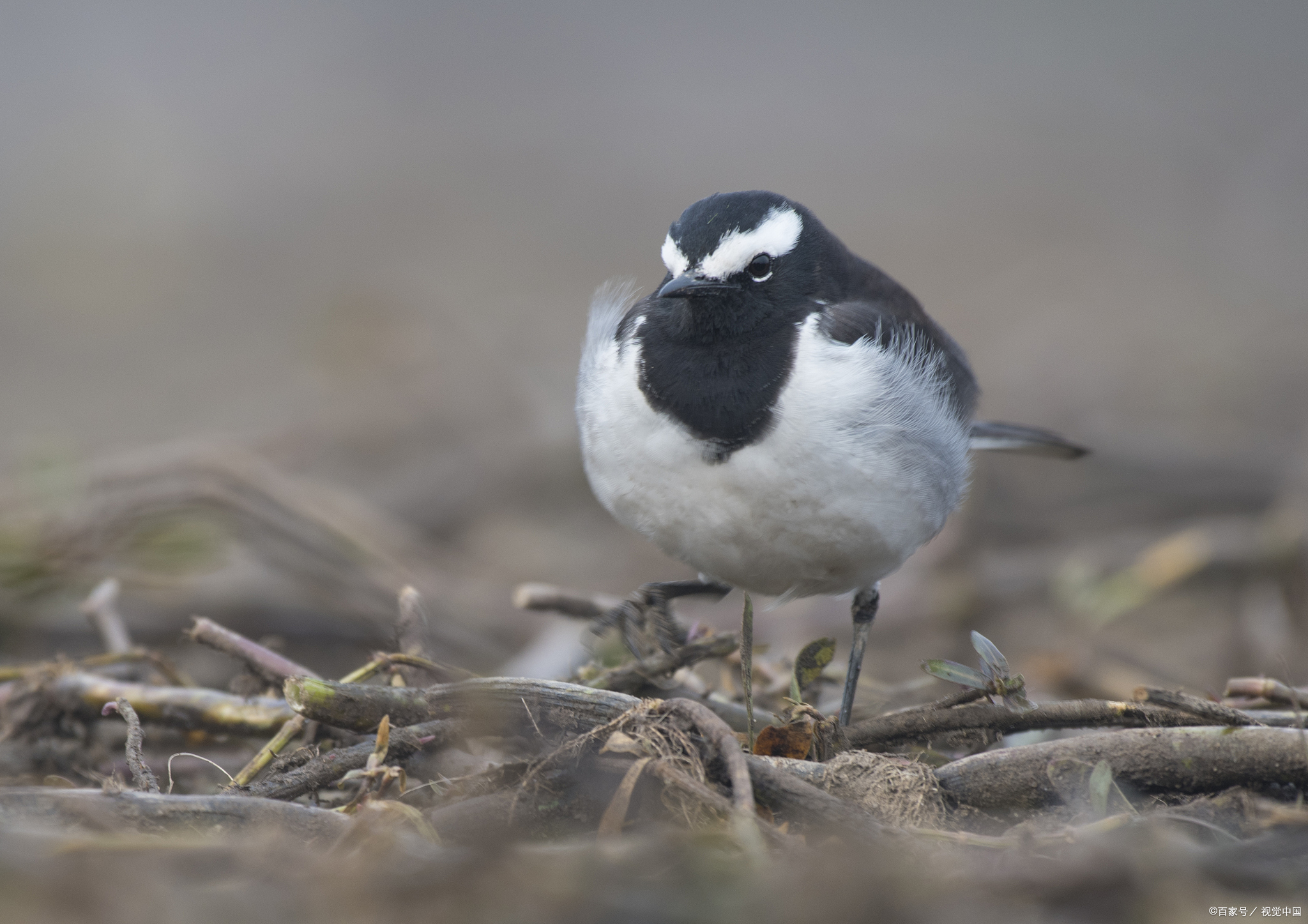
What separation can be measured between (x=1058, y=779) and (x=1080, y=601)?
2.80 meters

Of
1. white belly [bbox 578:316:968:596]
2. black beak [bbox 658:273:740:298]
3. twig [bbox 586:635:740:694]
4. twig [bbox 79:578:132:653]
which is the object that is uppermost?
black beak [bbox 658:273:740:298]

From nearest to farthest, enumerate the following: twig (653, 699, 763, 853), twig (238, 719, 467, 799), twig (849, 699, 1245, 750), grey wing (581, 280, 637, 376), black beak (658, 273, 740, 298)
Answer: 1. twig (653, 699, 763, 853)
2. twig (238, 719, 467, 799)
3. twig (849, 699, 1245, 750)
4. black beak (658, 273, 740, 298)
5. grey wing (581, 280, 637, 376)

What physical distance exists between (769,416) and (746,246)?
0.53 metres

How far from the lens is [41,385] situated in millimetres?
A: 10047

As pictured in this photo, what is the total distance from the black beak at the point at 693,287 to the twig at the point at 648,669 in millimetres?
971

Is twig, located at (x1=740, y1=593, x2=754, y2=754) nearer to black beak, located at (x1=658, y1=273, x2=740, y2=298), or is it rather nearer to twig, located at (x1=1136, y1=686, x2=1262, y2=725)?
twig, located at (x1=1136, y1=686, x2=1262, y2=725)

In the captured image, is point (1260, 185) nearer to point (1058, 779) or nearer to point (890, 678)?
point (890, 678)

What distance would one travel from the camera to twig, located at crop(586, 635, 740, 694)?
284 centimetres

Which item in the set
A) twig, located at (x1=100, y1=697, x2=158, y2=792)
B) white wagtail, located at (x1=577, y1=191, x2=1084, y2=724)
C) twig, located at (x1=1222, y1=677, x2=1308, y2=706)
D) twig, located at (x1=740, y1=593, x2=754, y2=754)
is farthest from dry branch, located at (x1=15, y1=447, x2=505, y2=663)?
twig, located at (x1=1222, y1=677, x2=1308, y2=706)

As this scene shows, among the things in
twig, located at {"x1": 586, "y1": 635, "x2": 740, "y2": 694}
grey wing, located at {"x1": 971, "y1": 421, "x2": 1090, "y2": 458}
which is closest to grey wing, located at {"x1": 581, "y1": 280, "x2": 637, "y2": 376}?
twig, located at {"x1": 586, "y1": 635, "x2": 740, "y2": 694}

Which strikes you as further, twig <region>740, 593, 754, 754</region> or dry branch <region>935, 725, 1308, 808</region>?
twig <region>740, 593, 754, 754</region>

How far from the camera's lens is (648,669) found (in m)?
2.86

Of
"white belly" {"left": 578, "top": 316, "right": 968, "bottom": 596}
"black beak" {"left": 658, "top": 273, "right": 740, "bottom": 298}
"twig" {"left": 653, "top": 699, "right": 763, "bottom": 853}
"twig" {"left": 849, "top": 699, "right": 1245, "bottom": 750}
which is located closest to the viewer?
"twig" {"left": 653, "top": 699, "right": 763, "bottom": 853}

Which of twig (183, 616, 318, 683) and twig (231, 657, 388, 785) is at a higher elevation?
twig (183, 616, 318, 683)
